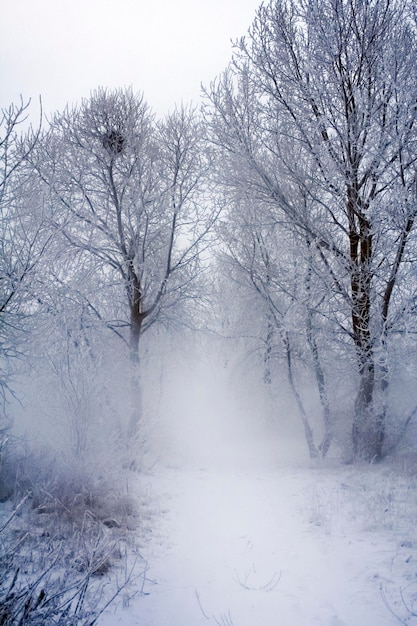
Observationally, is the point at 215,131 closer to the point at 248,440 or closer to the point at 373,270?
the point at 373,270

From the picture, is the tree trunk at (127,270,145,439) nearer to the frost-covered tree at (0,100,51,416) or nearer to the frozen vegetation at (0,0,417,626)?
the frozen vegetation at (0,0,417,626)

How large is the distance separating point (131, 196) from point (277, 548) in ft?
27.3

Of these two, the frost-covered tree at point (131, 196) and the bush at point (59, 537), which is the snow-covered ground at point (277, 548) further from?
the frost-covered tree at point (131, 196)

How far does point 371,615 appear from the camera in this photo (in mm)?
2977

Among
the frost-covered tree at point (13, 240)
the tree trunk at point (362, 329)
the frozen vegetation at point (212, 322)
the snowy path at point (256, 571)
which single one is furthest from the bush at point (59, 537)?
the tree trunk at point (362, 329)

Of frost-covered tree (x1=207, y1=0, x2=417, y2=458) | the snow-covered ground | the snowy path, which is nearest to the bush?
the snow-covered ground

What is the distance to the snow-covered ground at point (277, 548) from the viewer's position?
3.13 metres

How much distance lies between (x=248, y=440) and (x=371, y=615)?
11312mm

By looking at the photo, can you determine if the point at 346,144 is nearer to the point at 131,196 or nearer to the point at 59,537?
the point at 131,196

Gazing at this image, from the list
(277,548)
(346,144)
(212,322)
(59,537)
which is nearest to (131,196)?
(212,322)

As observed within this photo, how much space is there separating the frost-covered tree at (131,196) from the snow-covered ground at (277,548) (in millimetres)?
3910

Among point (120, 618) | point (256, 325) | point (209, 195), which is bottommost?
point (120, 618)

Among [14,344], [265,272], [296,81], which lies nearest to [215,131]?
[296,81]

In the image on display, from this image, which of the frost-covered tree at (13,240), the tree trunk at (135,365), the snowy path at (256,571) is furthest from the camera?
the tree trunk at (135,365)
